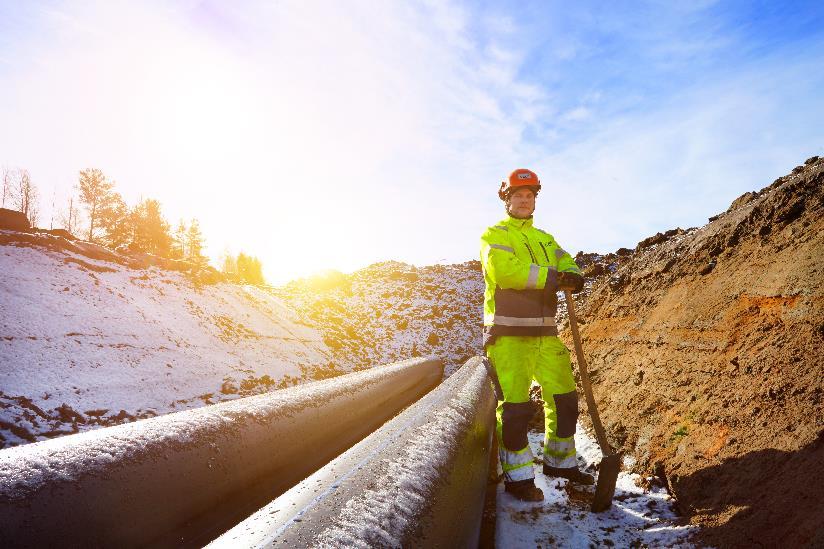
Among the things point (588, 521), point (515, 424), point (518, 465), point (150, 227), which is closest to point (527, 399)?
point (515, 424)

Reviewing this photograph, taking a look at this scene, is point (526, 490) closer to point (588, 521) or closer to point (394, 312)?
point (588, 521)

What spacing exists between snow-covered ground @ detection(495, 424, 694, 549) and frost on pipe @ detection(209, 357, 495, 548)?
12.3 inches

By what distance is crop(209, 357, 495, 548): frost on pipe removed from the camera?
4.06 feet

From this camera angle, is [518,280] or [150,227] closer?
[518,280]

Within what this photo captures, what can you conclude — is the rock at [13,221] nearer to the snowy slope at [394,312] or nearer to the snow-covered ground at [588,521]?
the snowy slope at [394,312]

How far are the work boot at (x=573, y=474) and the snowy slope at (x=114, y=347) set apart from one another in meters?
5.20

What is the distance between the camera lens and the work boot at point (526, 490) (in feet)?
8.94

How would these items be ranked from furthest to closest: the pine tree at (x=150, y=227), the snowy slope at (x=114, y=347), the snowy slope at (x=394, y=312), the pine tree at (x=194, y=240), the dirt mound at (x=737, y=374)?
the pine tree at (x=194, y=240) < the pine tree at (x=150, y=227) < the snowy slope at (x=394, y=312) < the snowy slope at (x=114, y=347) < the dirt mound at (x=737, y=374)

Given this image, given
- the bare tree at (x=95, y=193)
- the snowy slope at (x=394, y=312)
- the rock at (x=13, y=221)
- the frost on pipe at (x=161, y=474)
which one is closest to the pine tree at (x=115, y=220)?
the bare tree at (x=95, y=193)

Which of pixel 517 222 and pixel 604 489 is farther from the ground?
pixel 517 222

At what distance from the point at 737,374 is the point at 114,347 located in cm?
826

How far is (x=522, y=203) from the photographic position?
3.28 m

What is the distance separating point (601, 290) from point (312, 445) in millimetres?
5362

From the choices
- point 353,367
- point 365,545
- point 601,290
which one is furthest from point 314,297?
point 365,545
